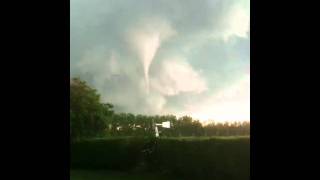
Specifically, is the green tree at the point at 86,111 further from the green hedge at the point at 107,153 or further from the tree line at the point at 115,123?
the green hedge at the point at 107,153

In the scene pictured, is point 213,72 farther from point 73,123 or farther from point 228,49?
point 73,123

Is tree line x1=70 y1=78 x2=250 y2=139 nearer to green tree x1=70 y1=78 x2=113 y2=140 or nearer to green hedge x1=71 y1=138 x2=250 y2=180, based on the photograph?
green tree x1=70 y1=78 x2=113 y2=140

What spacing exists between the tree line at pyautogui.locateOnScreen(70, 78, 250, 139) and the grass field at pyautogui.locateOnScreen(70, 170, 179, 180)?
739 mm

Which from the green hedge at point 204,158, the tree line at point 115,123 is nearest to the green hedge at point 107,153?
the tree line at point 115,123

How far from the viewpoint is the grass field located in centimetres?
791

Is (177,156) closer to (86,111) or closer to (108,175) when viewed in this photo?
(108,175)

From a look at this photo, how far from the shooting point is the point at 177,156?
7578mm

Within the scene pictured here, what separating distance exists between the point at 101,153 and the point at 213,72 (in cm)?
254

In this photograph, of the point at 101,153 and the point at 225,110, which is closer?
the point at 225,110

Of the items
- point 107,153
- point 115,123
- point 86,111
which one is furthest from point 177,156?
point 86,111

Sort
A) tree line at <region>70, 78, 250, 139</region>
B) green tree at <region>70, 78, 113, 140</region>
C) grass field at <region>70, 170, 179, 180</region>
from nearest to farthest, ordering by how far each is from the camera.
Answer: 1. tree line at <region>70, 78, 250, 139</region>
2. grass field at <region>70, 170, 179, 180</region>
3. green tree at <region>70, 78, 113, 140</region>

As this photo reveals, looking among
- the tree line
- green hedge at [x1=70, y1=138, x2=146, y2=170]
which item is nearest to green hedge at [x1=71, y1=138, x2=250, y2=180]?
green hedge at [x1=70, y1=138, x2=146, y2=170]
